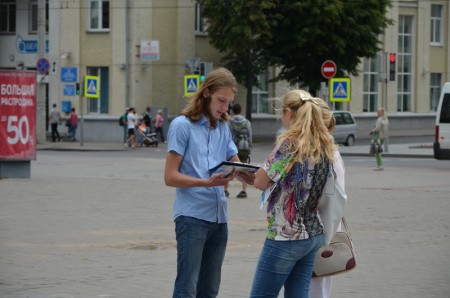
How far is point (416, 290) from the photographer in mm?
9781

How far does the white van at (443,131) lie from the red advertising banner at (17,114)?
1131 centimetres

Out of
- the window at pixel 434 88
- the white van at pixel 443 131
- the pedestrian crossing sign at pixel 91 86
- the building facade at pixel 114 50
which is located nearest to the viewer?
the white van at pixel 443 131

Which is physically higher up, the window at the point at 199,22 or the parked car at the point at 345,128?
the window at the point at 199,22

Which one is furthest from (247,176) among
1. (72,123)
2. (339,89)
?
(72,123)

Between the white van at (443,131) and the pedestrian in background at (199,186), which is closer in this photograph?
the pedestrian in background at (199,186)

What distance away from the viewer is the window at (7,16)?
54.8m

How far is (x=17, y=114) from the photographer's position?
23281 millimetres

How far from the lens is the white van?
29438 millimetres

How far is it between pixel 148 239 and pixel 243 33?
1330 inches

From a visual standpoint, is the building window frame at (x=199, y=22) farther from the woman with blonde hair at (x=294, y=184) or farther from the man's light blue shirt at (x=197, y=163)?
the woman with blonde hair at (x=294, y=184)

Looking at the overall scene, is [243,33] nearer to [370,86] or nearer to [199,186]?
[370,86]

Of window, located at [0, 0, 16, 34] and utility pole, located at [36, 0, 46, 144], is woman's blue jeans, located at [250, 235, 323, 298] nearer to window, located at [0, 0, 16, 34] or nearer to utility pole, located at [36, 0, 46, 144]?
utility pole, located at [36, 0, 46, 144]

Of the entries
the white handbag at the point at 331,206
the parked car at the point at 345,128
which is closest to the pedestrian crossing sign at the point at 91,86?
the parked car at the point at 345,128

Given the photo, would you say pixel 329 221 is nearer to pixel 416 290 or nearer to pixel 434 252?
pixel 416 290
